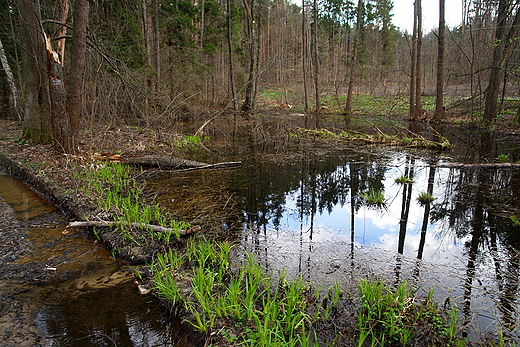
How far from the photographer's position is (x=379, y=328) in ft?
8.32

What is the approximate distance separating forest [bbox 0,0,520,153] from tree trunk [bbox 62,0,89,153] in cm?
2

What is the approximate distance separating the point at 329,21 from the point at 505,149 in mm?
38299

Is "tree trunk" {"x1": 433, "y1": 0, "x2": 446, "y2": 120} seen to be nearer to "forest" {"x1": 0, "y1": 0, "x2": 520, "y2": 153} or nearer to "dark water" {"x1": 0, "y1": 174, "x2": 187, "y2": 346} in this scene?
"forest" {"x1": 0, "y1": 0, "x2": 520, "y2": 153}

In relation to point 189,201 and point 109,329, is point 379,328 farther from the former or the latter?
point 189,201

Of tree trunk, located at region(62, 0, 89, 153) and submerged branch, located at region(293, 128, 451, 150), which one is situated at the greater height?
tree trunk, located at region(62, 0, 89, 153)

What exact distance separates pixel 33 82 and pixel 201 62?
11.4 m

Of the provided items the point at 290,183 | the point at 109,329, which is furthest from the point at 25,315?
the point at 290,183

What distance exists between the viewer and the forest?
26.5ft

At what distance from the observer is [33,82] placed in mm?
8953

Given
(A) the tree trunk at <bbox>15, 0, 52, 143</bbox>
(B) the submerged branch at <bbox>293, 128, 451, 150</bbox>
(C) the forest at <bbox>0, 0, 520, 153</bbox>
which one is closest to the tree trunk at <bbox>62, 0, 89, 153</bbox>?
(C) the forest at <bbox>0, 0, 520, 153</bbox>

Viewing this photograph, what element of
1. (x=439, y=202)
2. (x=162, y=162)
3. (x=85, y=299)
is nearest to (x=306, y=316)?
(x=85, y=299)

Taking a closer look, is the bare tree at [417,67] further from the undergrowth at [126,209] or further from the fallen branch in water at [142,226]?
the fallen branch in water at [142,226]

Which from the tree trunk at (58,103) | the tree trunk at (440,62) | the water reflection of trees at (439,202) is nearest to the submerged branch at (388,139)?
the water reflection of trees at (439,202)

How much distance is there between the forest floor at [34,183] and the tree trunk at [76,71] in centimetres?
37
